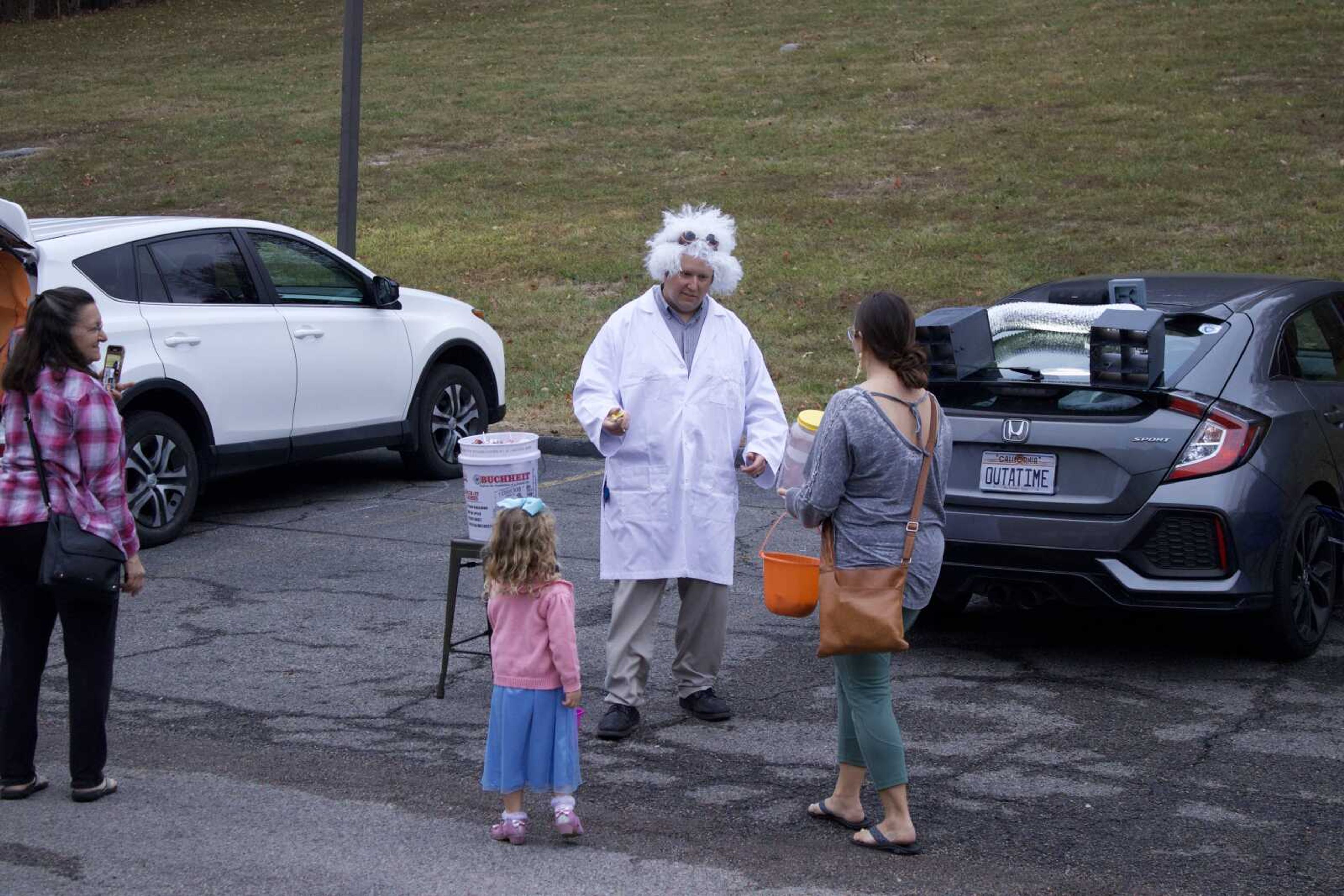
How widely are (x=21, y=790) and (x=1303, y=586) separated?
494 cm

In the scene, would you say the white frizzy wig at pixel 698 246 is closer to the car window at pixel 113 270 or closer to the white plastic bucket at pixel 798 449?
the white plastic bucket at pixel 798 449

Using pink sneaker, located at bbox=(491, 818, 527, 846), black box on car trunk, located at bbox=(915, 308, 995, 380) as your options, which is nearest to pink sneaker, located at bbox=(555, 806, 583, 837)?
pink sneaker, located at bbox=(491, 818, 527, 846)

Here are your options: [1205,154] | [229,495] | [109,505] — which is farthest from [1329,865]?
[1205,154]

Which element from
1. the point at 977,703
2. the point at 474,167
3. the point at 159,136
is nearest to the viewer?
the point at 977,703

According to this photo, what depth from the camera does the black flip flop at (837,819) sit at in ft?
15.1

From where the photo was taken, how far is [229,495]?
10.3 meters

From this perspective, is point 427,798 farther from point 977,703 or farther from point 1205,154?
point 1205,154

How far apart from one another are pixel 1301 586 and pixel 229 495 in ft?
22.9

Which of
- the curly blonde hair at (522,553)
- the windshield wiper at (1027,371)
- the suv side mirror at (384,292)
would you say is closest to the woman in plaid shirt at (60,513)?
the curly blonde hair at (522,553)

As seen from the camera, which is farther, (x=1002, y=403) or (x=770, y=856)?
(x=1002, y=403)

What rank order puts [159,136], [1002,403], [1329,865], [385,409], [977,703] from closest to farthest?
[1329,865], [977,703], [1002,403], [385,409], [159,136]

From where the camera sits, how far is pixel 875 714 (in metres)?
4.46

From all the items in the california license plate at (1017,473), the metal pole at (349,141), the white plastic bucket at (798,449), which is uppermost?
the metal pole at (349,141)

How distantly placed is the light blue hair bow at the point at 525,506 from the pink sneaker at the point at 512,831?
0.92 metres
